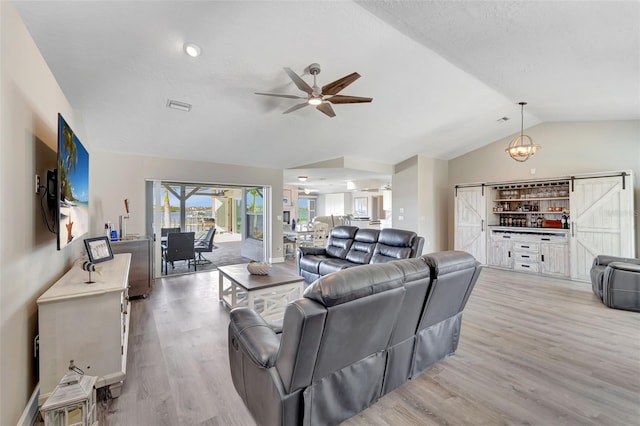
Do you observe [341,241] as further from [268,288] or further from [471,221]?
[471,221]

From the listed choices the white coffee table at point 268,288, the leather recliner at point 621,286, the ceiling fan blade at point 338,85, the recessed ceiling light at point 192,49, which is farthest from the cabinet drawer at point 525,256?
the recessed ceiling light at point 192,49

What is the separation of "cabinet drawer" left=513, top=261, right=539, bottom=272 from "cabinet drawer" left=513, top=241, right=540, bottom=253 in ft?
0.95

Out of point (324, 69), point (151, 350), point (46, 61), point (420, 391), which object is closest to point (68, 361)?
point (151, 350)

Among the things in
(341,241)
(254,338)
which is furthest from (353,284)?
(341,241)

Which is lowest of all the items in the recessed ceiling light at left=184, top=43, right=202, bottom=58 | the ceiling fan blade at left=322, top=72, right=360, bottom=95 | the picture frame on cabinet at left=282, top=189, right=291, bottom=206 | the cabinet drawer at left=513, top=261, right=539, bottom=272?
the cabinet drawer at left=513, top=261, right=539, bottom=272

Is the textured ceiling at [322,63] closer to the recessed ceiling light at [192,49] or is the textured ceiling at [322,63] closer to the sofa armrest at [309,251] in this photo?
the recessed ceiling light at [192,49]

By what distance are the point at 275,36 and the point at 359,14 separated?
0.84 m

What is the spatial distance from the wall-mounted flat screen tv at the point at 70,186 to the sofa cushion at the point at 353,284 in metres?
1.92

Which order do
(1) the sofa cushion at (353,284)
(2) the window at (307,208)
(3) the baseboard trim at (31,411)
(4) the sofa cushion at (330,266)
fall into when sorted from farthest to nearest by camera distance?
(2) the window at (307,208) < (4) the sofa cushion at (330,266) < (3) the baseboard trim at (31,411) < (1) the sofa cushion at (353,284)

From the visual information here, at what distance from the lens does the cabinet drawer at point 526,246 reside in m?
5.84

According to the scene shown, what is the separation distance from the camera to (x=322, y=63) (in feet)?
10.6

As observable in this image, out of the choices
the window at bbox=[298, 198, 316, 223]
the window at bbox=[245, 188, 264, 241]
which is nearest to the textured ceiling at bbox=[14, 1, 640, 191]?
the window at bbox=[245, 188, 264, 241]

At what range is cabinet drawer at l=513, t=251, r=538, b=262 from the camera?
586 centimetres

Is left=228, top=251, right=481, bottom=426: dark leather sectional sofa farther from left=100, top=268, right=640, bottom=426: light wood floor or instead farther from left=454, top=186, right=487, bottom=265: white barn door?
left=454, top=186, right=487, bottom=265: white barn door
